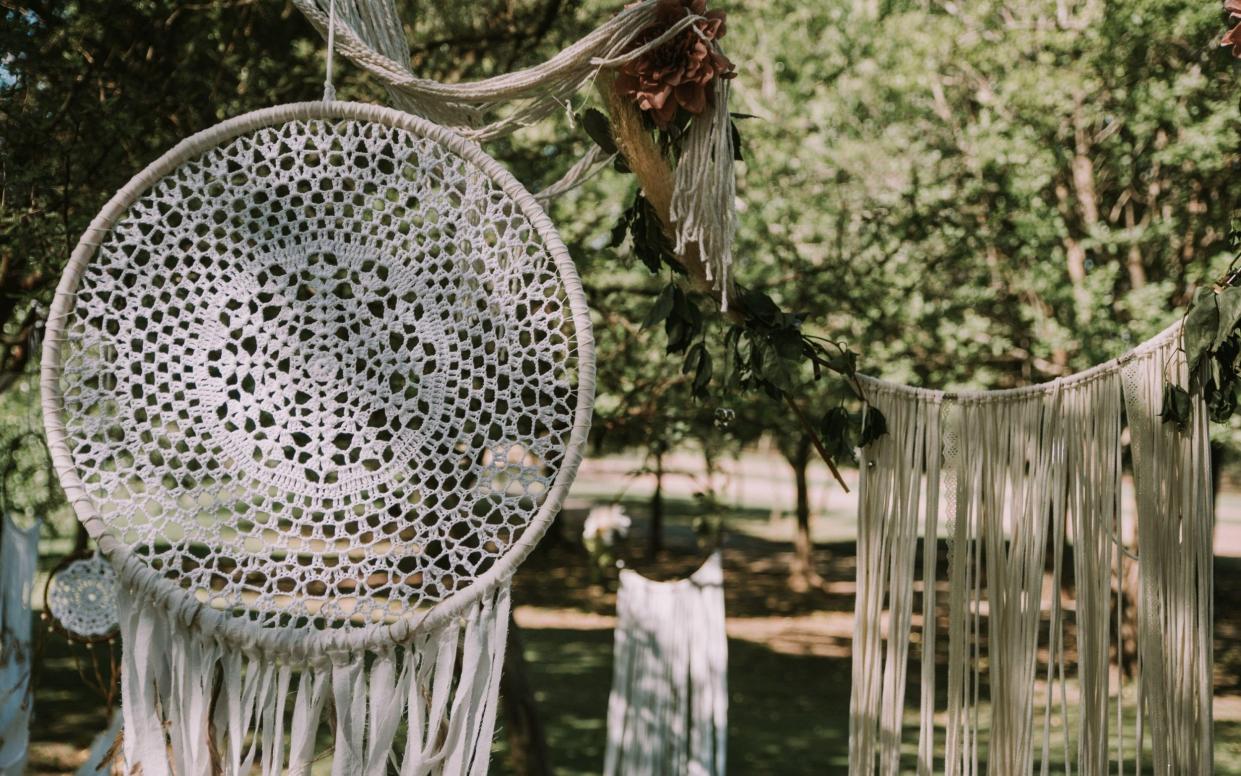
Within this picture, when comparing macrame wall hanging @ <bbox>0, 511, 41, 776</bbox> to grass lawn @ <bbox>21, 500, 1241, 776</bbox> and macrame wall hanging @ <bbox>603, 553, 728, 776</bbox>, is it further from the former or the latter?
macrame wall hanging @ <bbox>603, 553, 728, 776</bbox>

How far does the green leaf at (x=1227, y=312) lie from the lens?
4.46 feet

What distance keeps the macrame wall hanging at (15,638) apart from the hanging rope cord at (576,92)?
228cm

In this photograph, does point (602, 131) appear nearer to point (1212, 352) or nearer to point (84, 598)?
point (1212, 352)

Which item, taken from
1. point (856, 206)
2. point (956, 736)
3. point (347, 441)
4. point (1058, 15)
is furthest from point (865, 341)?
point (347, 441)

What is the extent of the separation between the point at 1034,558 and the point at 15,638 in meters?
2.68

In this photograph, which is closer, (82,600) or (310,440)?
(310,440)

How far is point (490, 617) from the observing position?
1234 mm

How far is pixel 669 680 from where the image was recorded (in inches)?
124

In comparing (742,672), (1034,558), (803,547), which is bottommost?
(742,672)

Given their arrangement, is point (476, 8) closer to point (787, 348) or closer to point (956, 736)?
point (787, 348)

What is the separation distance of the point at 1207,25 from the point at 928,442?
3.48m

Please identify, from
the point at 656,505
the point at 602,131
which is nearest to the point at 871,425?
the point at 602,131

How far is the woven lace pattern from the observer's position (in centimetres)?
125

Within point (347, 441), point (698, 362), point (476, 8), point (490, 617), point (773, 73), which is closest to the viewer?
point (490, 617)
